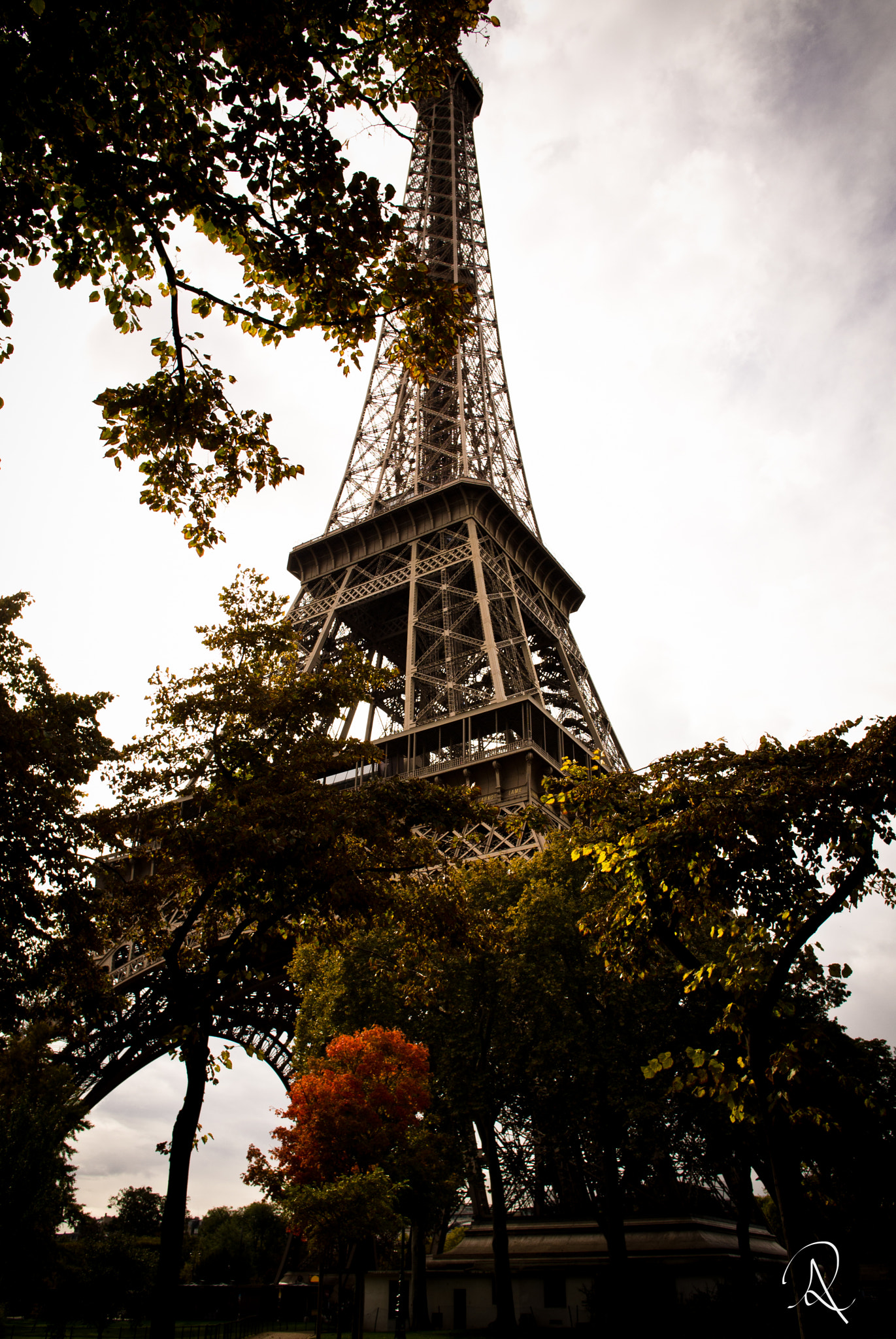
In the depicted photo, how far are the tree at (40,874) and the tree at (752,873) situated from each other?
830cm

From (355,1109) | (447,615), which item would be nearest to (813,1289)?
(355,1109)

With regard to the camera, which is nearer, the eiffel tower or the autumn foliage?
the autumn foliage

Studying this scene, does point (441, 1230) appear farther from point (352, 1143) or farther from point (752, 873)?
point (752, 873)

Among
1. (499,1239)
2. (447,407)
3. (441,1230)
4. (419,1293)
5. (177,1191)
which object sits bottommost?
(419,1293)

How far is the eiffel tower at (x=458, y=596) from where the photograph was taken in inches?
1193

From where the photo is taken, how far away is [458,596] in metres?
39.5

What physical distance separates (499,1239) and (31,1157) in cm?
1249

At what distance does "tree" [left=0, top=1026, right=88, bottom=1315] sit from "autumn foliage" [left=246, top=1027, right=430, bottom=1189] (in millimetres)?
6356

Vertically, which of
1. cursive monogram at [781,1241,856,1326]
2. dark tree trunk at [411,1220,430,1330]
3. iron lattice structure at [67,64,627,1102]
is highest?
iron lattice structure at [67,64,627,1102]

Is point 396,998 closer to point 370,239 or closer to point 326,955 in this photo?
point 326,955

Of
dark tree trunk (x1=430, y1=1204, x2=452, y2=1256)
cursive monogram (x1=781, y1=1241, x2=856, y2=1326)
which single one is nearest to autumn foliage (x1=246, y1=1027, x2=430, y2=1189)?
dark tree trunk (x1=430, y1=1204, x2=452, y2=1256)

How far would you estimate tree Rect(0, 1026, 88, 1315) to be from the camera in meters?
20.9

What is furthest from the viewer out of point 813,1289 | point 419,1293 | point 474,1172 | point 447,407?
point 447,407

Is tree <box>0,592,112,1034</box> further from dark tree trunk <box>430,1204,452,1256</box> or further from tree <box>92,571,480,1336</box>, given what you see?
dark tree trunk <box>430,1204,452,1256</box>
